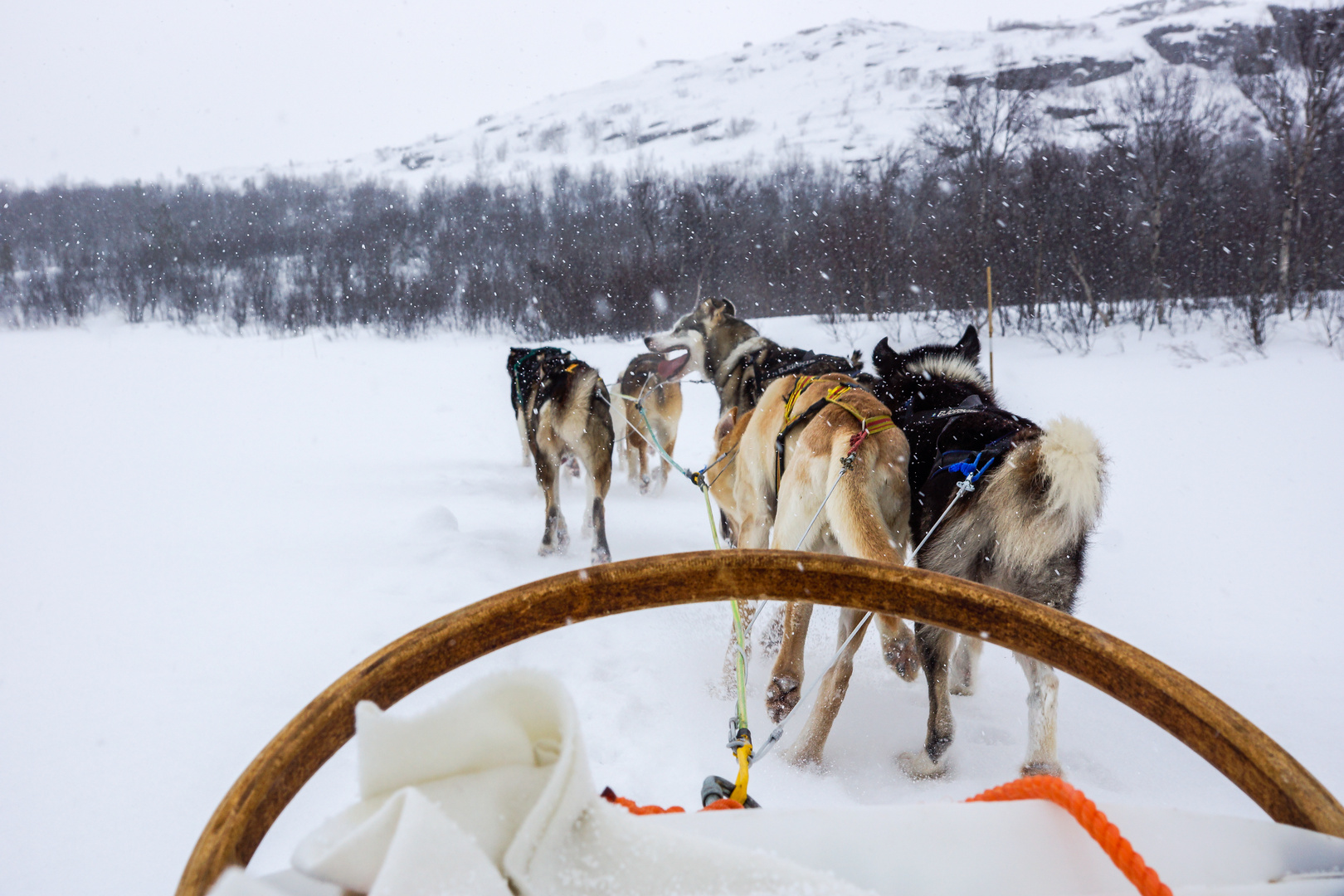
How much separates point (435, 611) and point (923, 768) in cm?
219

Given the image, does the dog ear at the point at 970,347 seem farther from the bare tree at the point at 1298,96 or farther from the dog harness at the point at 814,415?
the bare tree at the point at 1298,96

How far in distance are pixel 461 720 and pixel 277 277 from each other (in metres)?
29.6

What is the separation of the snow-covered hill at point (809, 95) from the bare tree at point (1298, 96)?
101 inches

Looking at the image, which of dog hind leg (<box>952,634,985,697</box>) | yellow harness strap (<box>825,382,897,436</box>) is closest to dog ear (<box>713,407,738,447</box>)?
yellow harness strap (<box>825,382,897,436</box>)

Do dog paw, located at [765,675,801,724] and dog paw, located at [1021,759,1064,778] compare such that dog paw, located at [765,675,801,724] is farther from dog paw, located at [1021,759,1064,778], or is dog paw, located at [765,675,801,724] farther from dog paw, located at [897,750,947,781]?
dog paw, located at [1021,759,1064,778]

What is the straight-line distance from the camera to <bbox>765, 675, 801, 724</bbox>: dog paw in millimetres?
1961

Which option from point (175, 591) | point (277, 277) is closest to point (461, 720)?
point (175, 591)

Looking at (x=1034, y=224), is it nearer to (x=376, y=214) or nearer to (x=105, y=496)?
(x=105, y=496)

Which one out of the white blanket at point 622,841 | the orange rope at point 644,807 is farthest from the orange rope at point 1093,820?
the orange rope at point 644,807

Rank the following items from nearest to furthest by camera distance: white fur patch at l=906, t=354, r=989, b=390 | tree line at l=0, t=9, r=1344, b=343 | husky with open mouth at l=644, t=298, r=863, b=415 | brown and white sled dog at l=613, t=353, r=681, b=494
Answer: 1. white fur patch at l=906, t=354, r=989, b=390
2. husky with open mouth at l=644, t=298, r=863, b=415
3. brown and white sled dog at l=613, t=353, r=681, b=494
4. tree line at l=0, t=9, r=1344, b=343

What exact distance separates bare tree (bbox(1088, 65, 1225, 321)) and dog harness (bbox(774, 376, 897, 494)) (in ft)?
41.5

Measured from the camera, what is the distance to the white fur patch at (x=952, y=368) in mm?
2875

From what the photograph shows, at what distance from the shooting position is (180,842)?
1582mm

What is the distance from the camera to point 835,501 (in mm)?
1972
